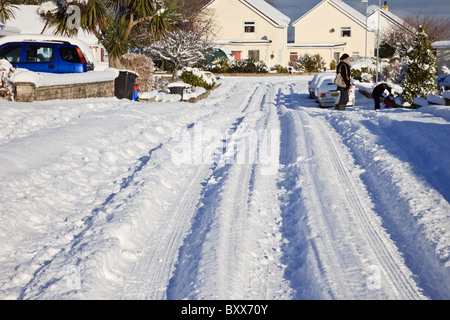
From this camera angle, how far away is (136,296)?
13.1 ft

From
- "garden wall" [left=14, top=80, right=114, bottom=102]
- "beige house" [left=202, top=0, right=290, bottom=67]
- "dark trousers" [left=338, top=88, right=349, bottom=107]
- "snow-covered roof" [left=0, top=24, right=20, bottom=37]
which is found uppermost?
"beige house" [left=202, top=0, right=290, bottom=67]

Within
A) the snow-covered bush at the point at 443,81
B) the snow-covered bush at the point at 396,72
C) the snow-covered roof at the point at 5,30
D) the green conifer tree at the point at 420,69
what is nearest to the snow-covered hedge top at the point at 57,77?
the snow-covered roof at the point at 5,30

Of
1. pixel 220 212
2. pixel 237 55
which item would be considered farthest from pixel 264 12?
pixel 220 212

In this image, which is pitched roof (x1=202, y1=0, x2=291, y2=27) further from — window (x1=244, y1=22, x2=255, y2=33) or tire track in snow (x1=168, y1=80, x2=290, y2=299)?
tire track in snow (x1=168, y1=80, x2=290, y2=299)

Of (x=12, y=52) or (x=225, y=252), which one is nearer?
(x=225, y=252)

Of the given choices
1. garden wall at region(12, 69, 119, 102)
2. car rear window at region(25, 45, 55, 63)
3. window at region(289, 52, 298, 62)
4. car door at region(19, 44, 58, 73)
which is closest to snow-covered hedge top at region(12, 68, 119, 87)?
garden wall at region(12, 69, 119, 102)

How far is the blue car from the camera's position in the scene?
1432cm

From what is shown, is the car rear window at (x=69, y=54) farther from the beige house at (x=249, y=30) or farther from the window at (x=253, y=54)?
the window at (x=253, y=54)

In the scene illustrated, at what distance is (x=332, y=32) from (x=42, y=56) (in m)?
46.9

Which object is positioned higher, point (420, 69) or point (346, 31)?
point (346, 31)

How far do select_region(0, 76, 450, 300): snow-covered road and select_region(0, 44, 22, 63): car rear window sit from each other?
4.87 meters

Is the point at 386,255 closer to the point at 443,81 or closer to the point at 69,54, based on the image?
the point at 69,54

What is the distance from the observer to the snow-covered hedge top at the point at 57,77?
37.7 ft

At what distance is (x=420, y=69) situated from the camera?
1723 centimetres
